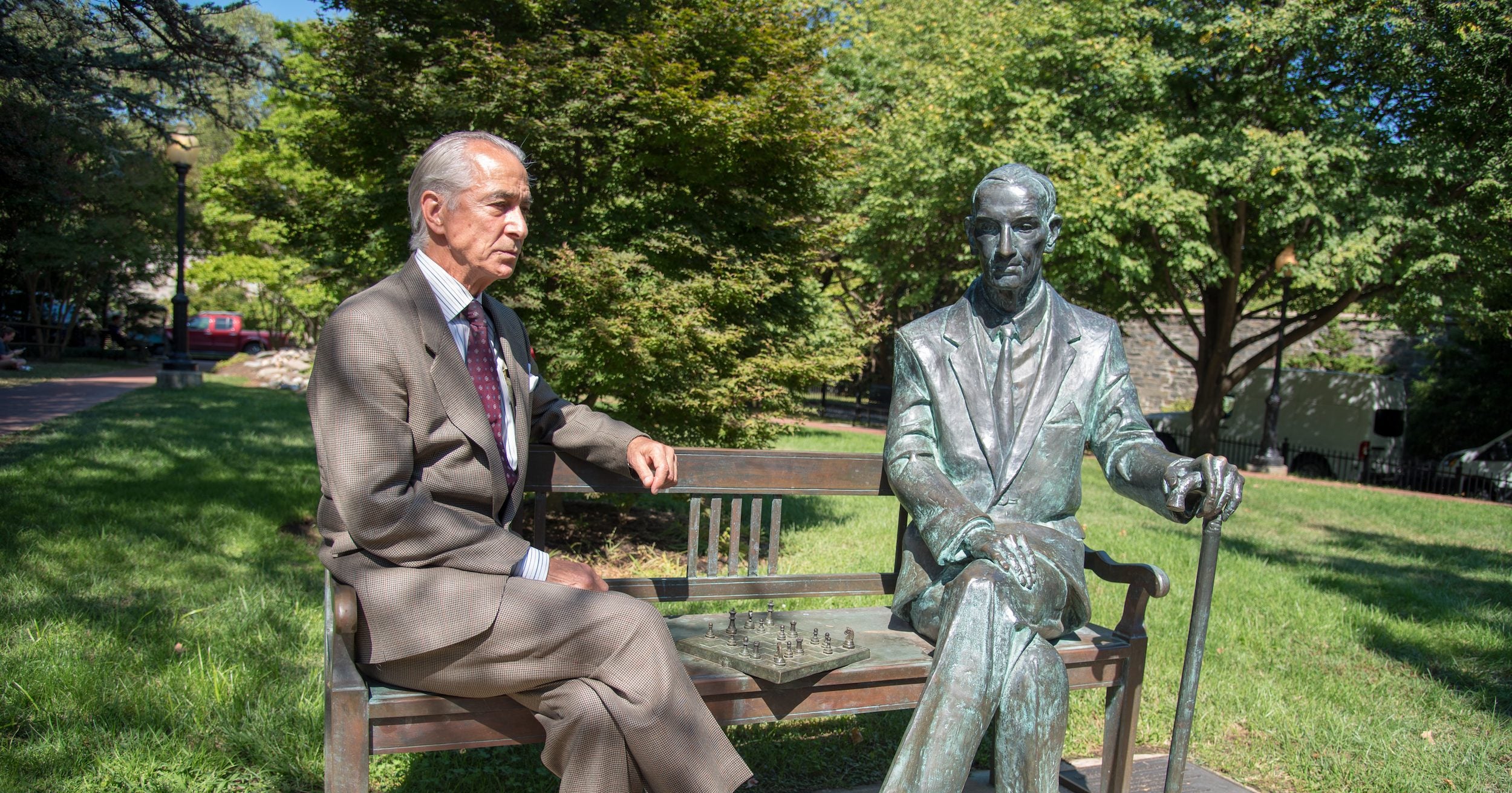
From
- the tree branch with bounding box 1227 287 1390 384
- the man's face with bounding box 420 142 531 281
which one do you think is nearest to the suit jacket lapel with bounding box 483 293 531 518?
the man's face with bounding box 420 142 531 281

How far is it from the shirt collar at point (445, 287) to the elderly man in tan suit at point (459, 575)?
64 millimetres

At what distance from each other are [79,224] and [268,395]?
26.6 ft

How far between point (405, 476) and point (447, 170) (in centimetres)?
82

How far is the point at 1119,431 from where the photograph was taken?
11.1 ft

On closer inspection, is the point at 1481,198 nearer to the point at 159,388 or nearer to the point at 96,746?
the point at 96,746

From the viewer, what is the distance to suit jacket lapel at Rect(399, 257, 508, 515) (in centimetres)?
255

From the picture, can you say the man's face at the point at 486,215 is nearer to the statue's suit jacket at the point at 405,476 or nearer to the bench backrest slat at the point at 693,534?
the statue's suit jacket at the point at 405,476

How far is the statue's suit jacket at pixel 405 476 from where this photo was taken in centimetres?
237

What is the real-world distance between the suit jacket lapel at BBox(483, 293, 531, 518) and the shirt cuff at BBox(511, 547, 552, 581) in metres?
0.20

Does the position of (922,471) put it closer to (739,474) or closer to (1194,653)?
(739,474)

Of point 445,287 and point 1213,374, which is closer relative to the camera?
point 445,287

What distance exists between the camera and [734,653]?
2.90m

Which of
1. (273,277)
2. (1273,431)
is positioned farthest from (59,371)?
(1273,431)

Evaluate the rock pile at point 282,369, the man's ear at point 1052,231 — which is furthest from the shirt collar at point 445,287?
the rock pile at point 282,369
